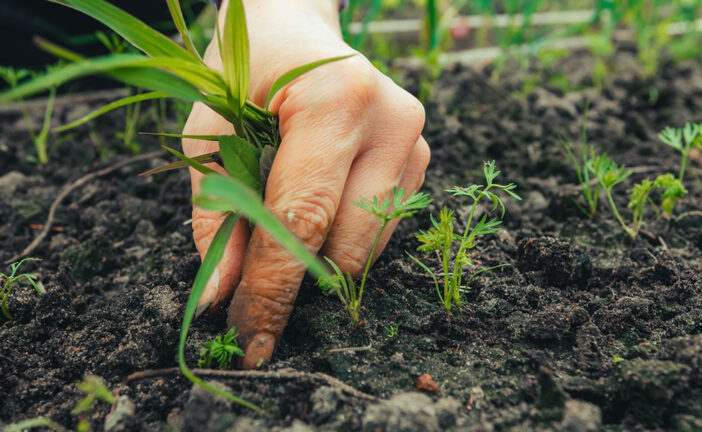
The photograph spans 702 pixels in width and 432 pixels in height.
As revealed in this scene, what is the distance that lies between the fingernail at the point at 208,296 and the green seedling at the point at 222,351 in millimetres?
96

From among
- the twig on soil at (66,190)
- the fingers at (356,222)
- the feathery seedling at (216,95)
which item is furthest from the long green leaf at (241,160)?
the twig on soil at (66,190)

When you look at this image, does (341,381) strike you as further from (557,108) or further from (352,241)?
(557,108)

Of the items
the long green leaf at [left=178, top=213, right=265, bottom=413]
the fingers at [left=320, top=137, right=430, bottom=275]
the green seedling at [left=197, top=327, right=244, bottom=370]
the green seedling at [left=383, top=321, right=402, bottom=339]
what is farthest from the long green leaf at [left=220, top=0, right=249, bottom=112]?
the green seedling at [left=383, top=321, right=402, bottom=339]

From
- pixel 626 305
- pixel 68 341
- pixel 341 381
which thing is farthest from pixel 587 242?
pixel 68 341

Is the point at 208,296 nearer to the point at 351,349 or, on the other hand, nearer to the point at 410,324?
the point at 351,349

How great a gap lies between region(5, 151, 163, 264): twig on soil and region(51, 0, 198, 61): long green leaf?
995 mm

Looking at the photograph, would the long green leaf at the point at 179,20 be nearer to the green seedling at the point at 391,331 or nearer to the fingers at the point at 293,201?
the fingers at the point at 293,201

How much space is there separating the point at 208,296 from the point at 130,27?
621mm

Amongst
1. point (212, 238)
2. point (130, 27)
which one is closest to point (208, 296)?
point (212, 238)

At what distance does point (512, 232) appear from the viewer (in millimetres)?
1852

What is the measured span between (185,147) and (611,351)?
124cm

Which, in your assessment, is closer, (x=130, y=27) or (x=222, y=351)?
(x=130, y=27)

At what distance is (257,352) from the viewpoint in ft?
4.03

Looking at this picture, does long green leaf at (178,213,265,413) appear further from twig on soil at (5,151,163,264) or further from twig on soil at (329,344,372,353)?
twig on soil at (5,151,163,264)
